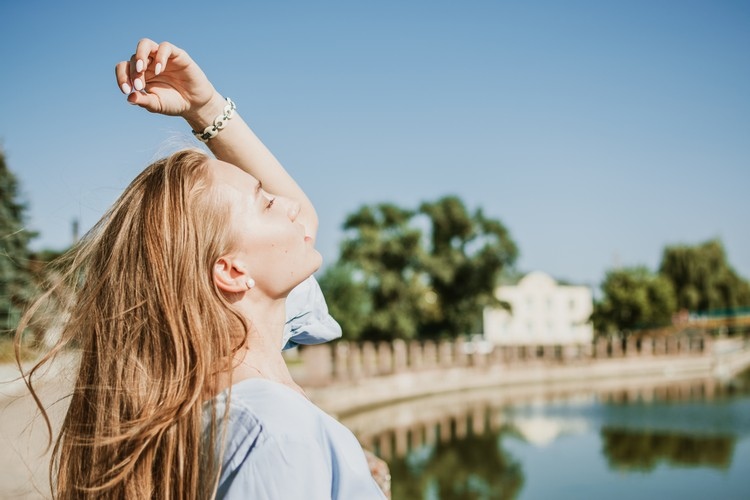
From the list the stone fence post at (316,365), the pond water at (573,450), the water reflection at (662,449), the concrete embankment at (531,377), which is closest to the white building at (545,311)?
the concrete embankment at (531,377)

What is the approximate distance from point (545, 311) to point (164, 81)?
55308 millimetres

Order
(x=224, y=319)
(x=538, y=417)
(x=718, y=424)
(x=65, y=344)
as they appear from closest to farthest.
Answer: (x=224, y=319) → (x=65, y=344) → (x=718, y=424) → (x=538, y=417)

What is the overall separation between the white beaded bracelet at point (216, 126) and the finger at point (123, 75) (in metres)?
0.25

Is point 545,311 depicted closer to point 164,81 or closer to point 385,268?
point 385,268

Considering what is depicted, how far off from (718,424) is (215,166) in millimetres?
21300

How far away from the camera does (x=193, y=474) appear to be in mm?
1003

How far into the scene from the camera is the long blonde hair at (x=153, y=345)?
1.02 metres

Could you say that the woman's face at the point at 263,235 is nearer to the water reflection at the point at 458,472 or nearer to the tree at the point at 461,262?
the water reflection at the point at 458,472

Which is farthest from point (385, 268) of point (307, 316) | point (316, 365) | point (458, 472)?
point (307, 316)

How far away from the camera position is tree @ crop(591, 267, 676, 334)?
42716mm

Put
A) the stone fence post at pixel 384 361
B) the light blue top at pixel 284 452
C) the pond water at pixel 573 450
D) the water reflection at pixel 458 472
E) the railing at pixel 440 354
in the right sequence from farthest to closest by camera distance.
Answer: the stone fence post at pixel 384 361 < the railing at pixel 440 354 < the pond water at pixel 573 450 < the water reflection at pixel 458 472 < the light blue top at pixel 284 452

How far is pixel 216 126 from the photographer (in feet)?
4.82

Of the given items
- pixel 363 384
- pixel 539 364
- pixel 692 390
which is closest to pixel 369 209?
pixel 539 364

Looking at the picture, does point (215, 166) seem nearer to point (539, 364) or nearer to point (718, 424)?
point (718, 424)
